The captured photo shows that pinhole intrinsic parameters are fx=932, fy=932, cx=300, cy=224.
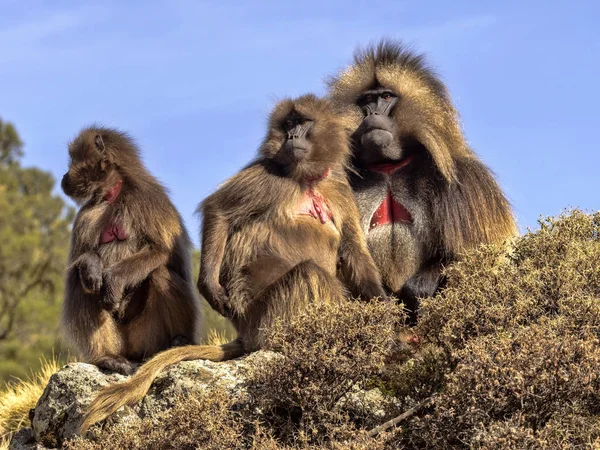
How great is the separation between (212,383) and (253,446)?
851mm

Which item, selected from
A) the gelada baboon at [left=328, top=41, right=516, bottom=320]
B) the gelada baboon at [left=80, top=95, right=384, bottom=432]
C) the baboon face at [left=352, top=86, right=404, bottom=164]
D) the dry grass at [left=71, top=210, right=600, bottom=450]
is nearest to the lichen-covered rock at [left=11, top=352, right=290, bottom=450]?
the gelada baboon at [left=80, top=95, right=384, bottom=432]

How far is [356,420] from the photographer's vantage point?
16.9 ft

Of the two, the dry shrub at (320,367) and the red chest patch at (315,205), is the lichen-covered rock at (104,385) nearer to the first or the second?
the dry shrub at (320,367)

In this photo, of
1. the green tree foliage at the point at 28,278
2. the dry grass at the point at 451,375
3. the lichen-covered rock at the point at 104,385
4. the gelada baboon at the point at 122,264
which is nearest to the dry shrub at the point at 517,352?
the dry grass at the point at 451,375

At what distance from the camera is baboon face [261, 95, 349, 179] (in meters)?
6.09

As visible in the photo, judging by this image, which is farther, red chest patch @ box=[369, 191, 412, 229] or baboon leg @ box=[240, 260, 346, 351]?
red chest patch @ box=[369, 191, 412, 229]

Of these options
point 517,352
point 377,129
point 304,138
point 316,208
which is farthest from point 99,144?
point 517,352

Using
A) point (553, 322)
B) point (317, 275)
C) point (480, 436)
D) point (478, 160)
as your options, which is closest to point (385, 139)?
point (478, 160)

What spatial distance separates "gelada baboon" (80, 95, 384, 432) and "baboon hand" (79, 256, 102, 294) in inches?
33.0

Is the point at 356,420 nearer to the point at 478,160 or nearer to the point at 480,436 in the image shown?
the point at 480,436

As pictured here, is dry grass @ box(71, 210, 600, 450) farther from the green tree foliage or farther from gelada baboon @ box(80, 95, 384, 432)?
the green tree foliage

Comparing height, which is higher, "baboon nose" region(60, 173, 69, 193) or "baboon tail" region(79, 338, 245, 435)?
"baboon nose" region(60, 173, 69, 193)

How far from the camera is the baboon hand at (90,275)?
631 centimetres

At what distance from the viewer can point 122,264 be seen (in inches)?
252
